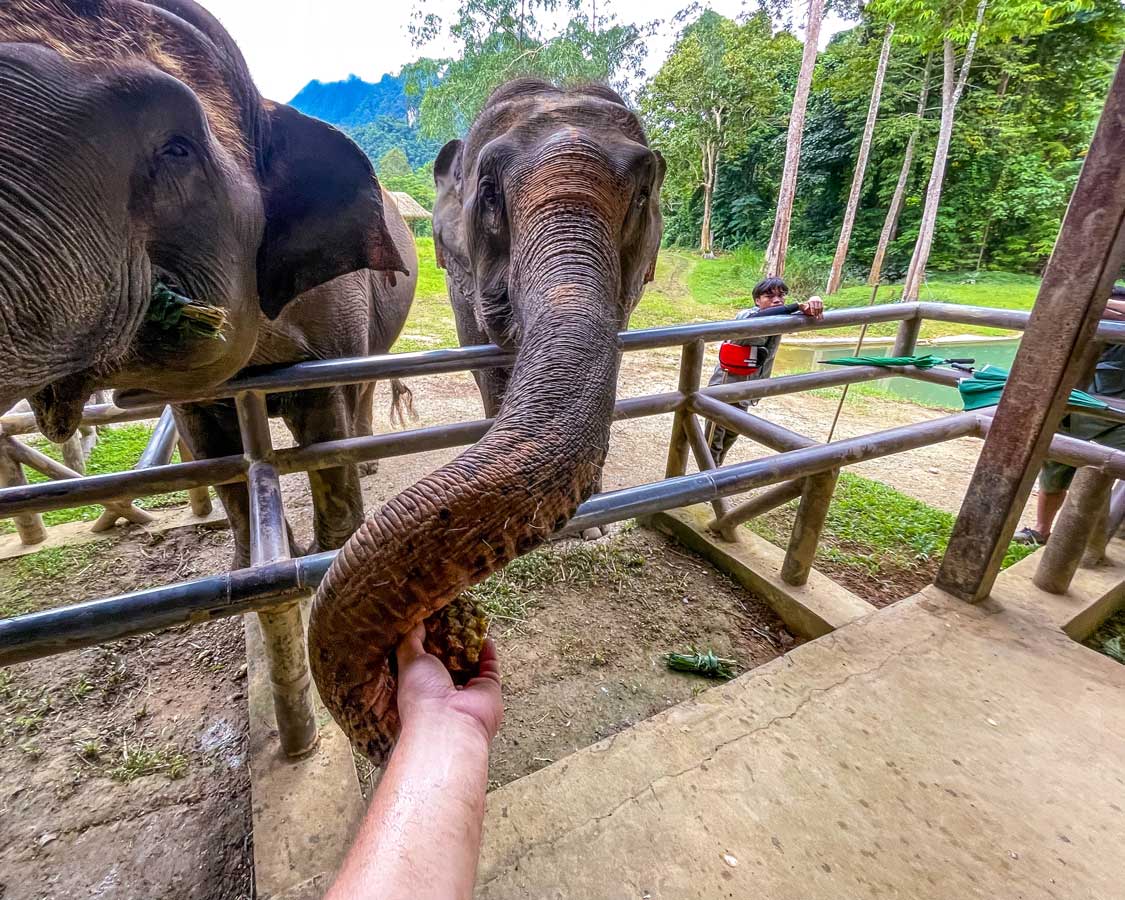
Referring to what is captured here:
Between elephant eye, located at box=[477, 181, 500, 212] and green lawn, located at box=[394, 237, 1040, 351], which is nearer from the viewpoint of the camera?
elephant eye, located at box=[477, 181, 500, 212]

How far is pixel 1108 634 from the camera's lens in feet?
8.21

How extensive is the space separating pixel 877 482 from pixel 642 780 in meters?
3.94

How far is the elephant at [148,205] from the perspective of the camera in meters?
1.02

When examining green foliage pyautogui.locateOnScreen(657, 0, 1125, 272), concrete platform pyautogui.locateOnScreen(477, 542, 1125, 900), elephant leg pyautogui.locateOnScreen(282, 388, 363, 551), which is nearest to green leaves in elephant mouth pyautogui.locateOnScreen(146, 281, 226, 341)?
elephant leg pyautogui.locateOnScreen(282, 388, 363, 551)

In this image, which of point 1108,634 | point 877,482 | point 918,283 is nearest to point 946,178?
point 918,283

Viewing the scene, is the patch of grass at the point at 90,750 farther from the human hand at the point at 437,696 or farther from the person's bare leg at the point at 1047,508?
the person's bare leg at the point at 1047,508

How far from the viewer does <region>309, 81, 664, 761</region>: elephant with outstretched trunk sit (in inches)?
34.6

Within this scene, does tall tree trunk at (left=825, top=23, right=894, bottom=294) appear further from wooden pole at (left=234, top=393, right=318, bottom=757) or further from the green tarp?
wooden pole at (left=234, top=393, right=318, bottom=757)

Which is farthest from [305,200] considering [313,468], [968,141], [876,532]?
[968,141]

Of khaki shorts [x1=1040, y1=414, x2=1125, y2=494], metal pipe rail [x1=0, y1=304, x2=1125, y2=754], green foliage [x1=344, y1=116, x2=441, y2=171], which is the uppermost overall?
green foliage [x1=344, y1=116, x2=441, y2=171]

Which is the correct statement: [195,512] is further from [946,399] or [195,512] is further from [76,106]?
[946,399]

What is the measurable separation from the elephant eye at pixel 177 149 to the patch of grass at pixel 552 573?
1994 mm

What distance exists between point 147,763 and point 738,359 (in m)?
3.64

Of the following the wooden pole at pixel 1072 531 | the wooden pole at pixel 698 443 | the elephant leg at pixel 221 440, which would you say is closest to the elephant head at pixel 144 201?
the elephant leg at pixel 221 440
